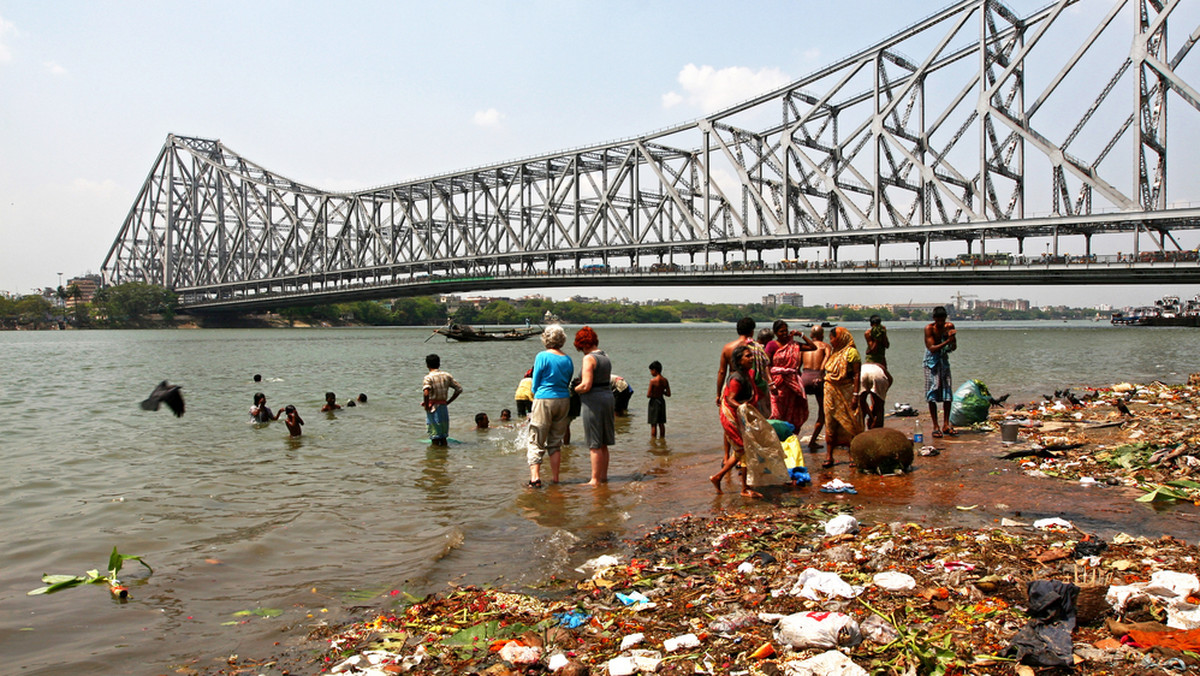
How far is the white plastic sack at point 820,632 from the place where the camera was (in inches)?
126

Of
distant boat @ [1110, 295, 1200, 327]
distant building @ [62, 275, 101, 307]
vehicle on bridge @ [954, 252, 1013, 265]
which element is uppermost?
distant building @ [62, 275, 101, 307]

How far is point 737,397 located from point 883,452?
1.88 m

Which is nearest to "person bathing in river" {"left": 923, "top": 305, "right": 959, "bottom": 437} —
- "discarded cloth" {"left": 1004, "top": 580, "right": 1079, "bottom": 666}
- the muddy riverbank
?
the muddy riverbank

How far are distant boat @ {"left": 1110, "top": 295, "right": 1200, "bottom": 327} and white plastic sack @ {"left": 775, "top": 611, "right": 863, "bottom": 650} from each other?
9071cm

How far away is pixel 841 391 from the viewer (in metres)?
7.78

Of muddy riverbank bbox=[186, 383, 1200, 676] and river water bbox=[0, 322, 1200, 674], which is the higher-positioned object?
muddy riverbank bbox=[186, 383, 1200, 676]

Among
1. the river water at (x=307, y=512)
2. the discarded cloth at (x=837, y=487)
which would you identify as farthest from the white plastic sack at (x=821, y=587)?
the discarded cloth at (x=837, y=487)

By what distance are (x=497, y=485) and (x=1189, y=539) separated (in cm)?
586

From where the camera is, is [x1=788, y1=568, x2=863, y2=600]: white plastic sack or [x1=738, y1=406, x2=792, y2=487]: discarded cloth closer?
[x1=788, y1=568, x2=863, y2=600]: white plastic sack

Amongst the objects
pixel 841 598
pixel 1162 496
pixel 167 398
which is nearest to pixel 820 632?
pixel 841 598

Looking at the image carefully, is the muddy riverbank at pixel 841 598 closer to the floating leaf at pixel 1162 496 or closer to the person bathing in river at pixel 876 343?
the floating leaf at pixel 1162 496

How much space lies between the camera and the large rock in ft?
23.6

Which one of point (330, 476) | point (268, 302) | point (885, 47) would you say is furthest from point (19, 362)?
point (885, 47)

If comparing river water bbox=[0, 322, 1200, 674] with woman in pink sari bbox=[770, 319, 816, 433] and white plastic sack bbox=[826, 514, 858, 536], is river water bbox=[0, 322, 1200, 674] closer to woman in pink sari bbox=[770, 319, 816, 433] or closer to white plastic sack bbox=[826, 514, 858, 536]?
white plastic sack bbox=[826, 514, 858, 536]
